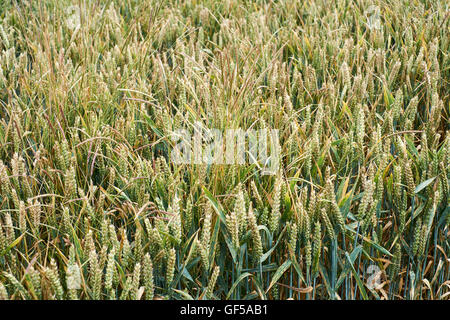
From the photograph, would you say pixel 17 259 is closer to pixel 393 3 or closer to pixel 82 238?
pixel 82 238

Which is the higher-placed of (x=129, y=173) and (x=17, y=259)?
(x=129, y=173)

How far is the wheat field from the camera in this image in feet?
3.19

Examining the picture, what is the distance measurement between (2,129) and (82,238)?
445 mm

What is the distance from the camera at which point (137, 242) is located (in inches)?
37.0

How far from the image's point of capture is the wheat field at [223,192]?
0.97 metres

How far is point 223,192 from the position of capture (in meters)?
1.13

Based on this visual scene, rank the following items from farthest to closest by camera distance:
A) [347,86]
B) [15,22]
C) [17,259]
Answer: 1. [15,22]
2. [347,86]
3. [17,259]

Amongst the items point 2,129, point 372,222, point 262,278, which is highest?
point 2,129

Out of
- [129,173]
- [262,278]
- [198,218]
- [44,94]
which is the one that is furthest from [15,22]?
[262,278]

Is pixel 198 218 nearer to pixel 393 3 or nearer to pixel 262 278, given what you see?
pixel 262 278

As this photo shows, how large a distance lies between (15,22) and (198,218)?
1.48 m
